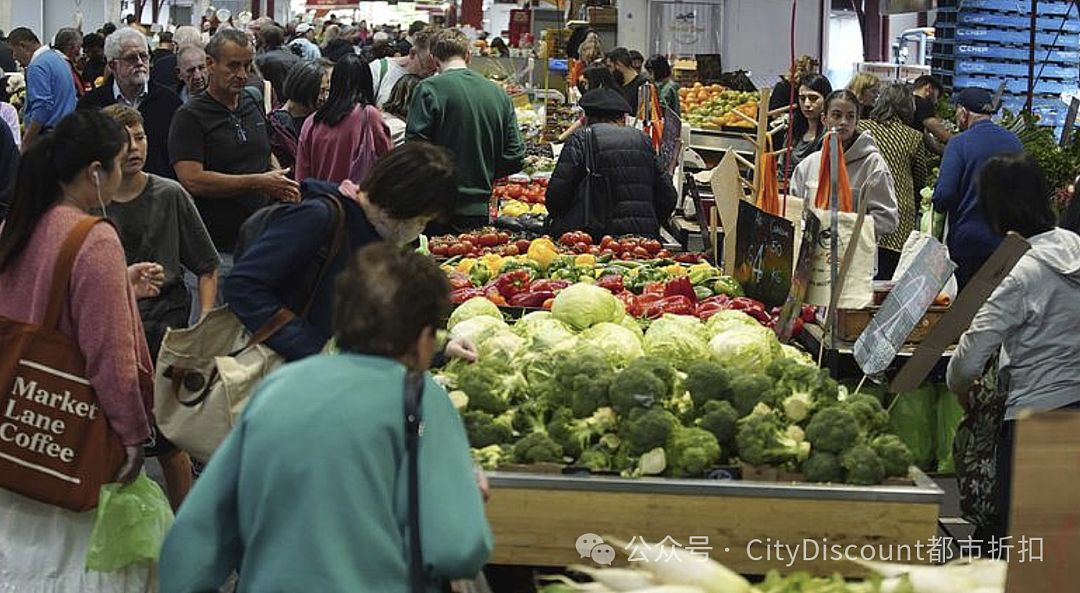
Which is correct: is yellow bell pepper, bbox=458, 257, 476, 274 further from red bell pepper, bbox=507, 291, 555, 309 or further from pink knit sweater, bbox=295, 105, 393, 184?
pink knit sweater, bbox=295, 105, 393, 184

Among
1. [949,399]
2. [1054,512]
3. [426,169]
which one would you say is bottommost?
[949,399]

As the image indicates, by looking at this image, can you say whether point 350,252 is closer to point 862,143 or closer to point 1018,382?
point 1018,382

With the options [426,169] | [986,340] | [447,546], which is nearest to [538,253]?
[986,340]

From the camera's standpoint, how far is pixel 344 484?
2.71m

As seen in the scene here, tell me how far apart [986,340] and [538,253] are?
2935mm

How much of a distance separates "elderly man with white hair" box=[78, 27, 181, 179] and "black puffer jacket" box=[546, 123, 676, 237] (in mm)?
1972

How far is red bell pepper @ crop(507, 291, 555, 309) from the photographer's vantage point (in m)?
6.57

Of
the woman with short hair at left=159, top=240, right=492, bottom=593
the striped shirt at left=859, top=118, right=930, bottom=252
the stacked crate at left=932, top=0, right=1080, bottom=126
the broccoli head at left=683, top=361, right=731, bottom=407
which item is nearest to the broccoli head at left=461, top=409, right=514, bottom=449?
the broccoli head at left=683, top=361, right=731, bottom=407

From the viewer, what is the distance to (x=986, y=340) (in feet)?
17.2

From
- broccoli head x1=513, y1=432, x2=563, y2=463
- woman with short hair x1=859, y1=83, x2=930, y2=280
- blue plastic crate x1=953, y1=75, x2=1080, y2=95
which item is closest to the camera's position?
broccoli head x1=513, y1=432, x2=563, y2=463

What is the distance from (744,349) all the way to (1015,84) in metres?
12.4

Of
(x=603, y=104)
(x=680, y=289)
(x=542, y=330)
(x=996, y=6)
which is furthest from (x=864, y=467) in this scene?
(x=996, y=6)

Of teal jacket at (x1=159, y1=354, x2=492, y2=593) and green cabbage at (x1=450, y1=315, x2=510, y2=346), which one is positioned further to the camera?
green cabbage at (x1=450, y1=315, x2=510, y2=346)

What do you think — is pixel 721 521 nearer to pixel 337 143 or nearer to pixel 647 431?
pixel 647 431
